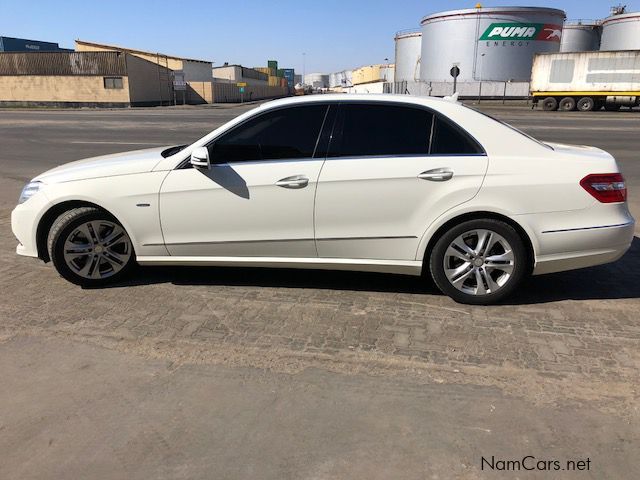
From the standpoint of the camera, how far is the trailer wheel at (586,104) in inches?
1388

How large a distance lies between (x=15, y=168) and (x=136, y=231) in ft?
28.6

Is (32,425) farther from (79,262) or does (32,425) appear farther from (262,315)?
(79,262)

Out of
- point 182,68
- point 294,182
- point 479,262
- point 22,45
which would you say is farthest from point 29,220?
point 22,45

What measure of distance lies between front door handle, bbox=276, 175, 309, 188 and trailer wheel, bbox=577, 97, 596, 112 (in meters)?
37.4

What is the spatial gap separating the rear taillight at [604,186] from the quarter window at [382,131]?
119cm

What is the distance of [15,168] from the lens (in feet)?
36.7

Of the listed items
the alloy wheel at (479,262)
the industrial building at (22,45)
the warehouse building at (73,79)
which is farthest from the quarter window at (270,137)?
the industrial building at (22,45)

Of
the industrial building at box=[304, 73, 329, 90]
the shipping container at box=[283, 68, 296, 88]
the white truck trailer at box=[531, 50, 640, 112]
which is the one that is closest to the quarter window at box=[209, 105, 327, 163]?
the white truck trailer at box=[531, 50, 640, 112]

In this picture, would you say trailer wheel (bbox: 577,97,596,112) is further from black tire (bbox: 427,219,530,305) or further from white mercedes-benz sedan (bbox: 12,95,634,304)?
black tire (bbox: 427,219,530,305)

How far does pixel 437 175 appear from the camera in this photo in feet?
12.6

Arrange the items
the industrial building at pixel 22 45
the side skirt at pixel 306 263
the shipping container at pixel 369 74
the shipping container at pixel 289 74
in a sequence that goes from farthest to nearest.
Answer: the shipping container at pixel 289 74 < the shipping container at pixel 369 74 < the industrial building at pixel 22 45 < the side skirt at pixel 306 263

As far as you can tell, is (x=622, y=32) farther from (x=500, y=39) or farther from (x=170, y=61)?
(x=170, y=61)

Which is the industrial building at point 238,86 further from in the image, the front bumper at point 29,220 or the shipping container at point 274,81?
the front bumper at point 29,220

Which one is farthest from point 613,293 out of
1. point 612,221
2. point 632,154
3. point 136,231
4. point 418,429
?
point 632,154
